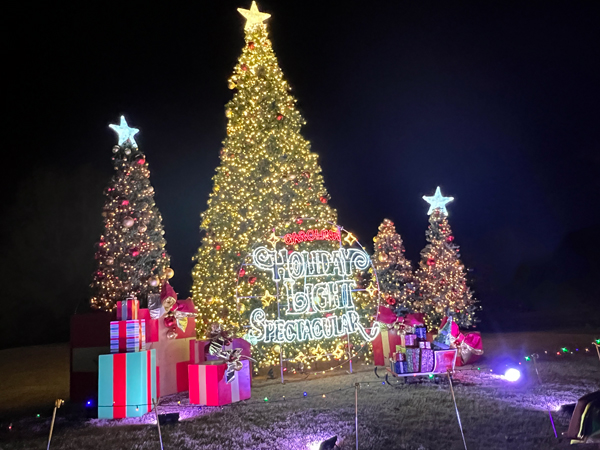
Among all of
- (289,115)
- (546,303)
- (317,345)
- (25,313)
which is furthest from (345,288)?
(546,303)

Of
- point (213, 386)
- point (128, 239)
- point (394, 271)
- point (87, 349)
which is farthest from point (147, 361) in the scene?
point (394, 271)

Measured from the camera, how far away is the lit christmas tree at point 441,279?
15.8 metres

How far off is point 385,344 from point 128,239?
21.3ft

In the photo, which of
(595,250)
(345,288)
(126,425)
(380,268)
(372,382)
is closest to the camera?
(126,425)

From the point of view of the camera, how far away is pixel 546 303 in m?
25.8

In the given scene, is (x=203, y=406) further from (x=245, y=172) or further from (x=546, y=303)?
(x=546, y=303)

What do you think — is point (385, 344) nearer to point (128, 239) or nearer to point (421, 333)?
point (421, 333)

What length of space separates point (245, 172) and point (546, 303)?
2273cm

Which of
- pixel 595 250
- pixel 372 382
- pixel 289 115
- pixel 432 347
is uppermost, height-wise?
pixel 289 115

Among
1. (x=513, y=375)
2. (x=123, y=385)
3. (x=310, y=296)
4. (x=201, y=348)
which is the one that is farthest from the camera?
(x=310, y=296)

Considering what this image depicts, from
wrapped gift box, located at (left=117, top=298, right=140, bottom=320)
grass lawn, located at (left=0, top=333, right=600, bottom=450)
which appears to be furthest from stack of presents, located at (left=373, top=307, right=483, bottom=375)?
wrapped gift box, located at (left=117, top=298, right=140, bottom=320)

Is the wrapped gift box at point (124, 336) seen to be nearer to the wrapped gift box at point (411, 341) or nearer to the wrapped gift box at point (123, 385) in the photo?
the wrapped gift box at point (123, 385)

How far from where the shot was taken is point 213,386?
22.7 feet

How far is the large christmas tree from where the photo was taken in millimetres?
10820
